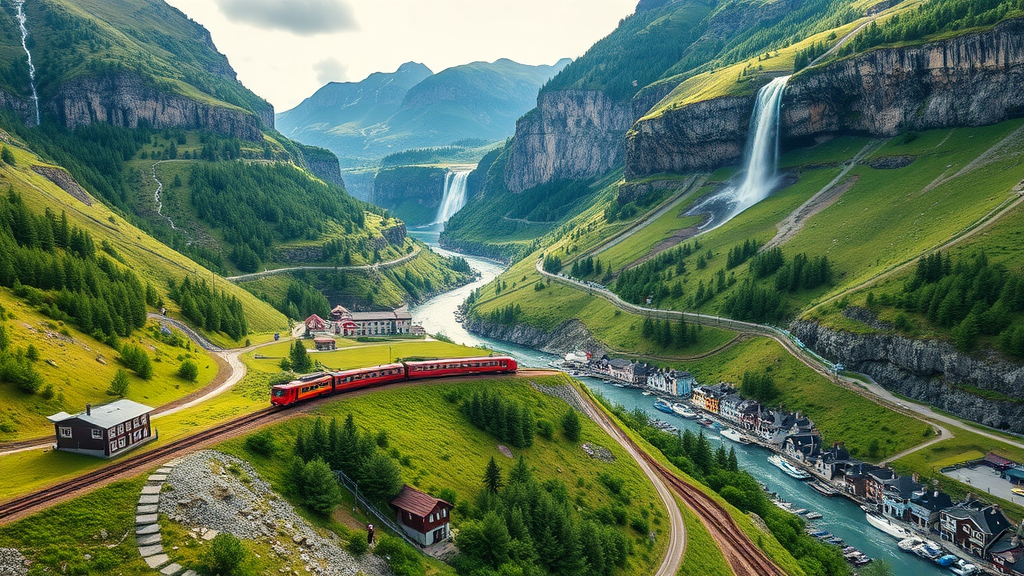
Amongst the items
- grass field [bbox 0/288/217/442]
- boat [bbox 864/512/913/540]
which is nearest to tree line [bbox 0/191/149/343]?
grass field [bbox 0/288/217/442]

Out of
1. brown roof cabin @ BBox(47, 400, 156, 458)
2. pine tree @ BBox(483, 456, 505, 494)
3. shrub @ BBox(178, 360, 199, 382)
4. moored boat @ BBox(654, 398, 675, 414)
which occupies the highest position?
brown roof cabin @ BBox(47, 400, 156, 458)

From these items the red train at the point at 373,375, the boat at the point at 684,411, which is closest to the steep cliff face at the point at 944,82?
the boat at the point at 684,411

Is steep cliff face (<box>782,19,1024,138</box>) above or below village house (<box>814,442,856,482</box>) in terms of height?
above

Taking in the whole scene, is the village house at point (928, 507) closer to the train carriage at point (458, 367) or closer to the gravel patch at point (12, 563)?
the train carriage at point (458, 367)

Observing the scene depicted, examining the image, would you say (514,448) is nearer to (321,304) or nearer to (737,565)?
(737,565)

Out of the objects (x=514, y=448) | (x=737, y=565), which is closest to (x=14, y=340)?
(x=514, y=448)

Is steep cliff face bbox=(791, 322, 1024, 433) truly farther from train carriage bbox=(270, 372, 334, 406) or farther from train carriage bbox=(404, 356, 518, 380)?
train carriage bbox=(270, 372, 334, 406)
